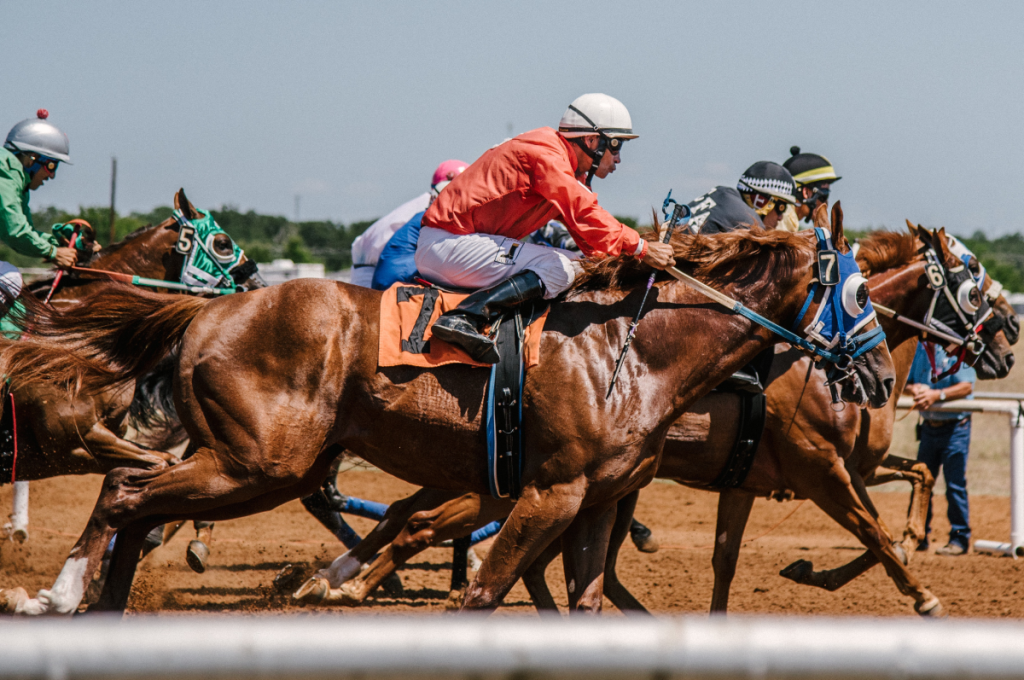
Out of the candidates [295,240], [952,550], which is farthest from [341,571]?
[295,240]

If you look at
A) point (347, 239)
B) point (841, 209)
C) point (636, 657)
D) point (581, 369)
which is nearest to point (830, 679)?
point (636, 657)

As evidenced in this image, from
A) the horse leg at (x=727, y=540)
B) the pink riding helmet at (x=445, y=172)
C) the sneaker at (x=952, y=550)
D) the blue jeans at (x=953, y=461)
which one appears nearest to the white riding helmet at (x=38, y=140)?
the pink riding helmet at (x=445, y=172)

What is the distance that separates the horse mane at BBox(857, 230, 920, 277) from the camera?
5664 millimetres

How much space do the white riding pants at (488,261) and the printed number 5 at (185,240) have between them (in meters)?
2.69

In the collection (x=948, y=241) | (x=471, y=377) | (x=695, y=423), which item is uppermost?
(x=948, y=241)

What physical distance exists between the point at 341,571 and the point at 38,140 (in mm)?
3407

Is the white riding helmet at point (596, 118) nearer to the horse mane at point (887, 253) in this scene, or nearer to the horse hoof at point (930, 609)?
the horse mane at point (887, 253)

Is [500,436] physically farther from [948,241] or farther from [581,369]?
[948,241]

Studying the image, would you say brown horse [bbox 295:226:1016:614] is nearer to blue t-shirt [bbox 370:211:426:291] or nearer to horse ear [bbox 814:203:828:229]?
horse ear [bbox 814:203:828:229]

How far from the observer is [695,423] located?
5113mm

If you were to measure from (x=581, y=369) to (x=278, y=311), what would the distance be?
1.26 metres

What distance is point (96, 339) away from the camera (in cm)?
448

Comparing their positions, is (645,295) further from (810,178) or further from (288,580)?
(810,178)

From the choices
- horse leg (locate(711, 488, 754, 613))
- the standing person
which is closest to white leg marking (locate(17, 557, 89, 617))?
horse leg (locate(711, 488, 754, 613))
